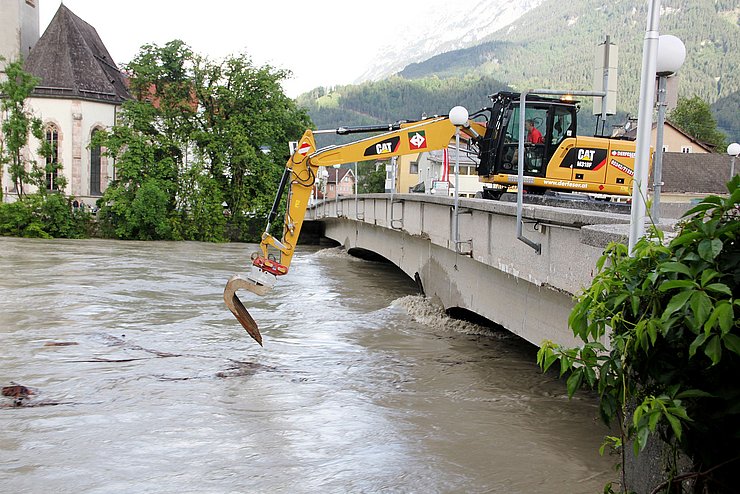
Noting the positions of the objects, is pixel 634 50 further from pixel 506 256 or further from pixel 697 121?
pixel 506 256

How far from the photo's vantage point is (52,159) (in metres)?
55.0

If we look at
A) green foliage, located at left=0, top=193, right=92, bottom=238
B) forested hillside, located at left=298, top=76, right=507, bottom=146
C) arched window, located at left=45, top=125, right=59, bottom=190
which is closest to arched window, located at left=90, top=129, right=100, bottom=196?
arched window, located at left=45, top=125, right=59, bottom=190

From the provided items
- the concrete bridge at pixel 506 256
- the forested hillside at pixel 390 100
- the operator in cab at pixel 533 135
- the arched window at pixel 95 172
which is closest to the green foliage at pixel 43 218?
the arched window at pixel 95 172

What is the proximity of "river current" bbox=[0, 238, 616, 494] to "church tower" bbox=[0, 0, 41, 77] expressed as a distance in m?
50.2

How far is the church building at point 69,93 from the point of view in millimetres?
59781

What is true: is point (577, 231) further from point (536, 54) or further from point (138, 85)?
point (536, 54)

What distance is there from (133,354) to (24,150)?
167 ft

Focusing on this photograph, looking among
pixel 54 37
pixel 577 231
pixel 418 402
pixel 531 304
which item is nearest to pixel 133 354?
pixel 418 402

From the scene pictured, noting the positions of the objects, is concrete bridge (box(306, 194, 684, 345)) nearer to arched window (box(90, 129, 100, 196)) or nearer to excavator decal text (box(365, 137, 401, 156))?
excavator decal text (box(365, 137, 401, 156))

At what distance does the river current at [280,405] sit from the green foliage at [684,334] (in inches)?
151

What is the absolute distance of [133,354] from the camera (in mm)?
13039

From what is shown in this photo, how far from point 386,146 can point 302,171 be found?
1.84 metres

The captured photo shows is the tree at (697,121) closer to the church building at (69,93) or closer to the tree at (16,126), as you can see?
the church building at (69,93)

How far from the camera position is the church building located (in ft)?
196
